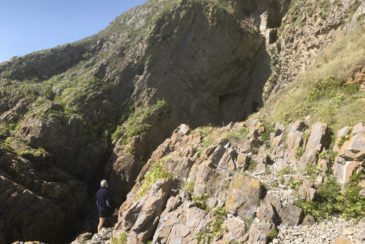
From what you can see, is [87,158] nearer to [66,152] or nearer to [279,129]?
[66,152]

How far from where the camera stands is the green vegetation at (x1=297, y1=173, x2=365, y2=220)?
1135 cm

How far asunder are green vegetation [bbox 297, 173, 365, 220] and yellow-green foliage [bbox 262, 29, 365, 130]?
2.69 m

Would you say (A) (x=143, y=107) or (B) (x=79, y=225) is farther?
(A) (x=143, y=107)

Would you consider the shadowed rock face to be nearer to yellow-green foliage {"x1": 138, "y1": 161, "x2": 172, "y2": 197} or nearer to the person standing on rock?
the person standing on rock

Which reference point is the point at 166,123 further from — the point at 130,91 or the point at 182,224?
the point at 182,224

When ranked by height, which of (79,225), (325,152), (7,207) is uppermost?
(325,152)

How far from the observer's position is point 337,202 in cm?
1184

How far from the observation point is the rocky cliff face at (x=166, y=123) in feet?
45.6

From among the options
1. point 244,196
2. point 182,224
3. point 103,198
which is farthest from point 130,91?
point 244,196

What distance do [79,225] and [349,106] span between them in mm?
18947

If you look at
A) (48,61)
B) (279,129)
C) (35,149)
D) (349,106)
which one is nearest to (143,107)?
(35,149)

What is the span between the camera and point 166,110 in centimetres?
3331

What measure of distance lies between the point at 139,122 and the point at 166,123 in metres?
2.25

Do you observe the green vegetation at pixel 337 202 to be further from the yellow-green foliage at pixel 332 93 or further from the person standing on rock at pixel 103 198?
the person standing on rock at pixel 103 198
